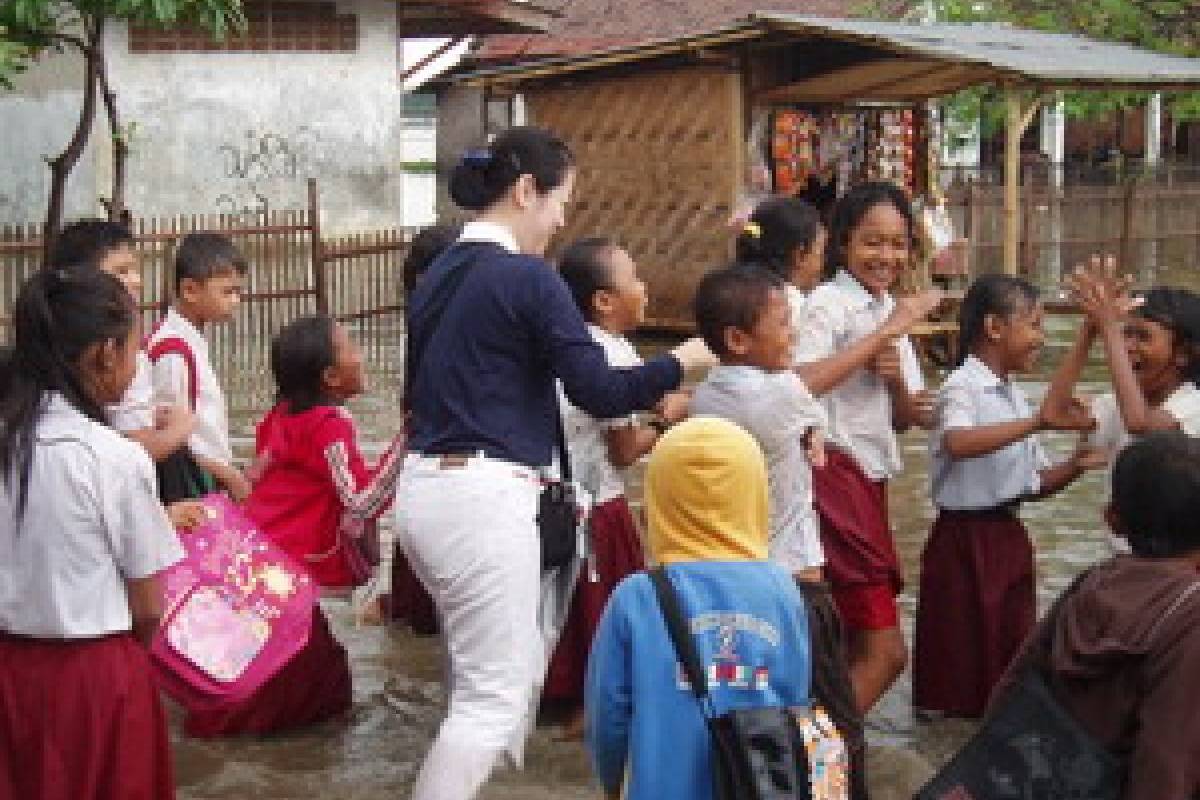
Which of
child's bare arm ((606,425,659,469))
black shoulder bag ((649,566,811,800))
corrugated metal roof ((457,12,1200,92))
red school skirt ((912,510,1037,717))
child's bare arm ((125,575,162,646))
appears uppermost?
corrugated metal roof ((457,12,1200,92))

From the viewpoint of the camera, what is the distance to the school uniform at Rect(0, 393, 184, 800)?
3.92m

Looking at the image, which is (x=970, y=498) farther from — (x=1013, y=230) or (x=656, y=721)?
(x=1013, y=230)

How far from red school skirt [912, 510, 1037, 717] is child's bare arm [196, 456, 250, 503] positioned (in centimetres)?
213

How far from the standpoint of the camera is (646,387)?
4539mm

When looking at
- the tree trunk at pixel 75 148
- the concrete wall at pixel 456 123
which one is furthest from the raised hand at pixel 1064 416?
the concrete wall at pixel 456 123

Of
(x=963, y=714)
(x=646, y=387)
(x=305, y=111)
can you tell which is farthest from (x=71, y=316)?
(x=305, y=111)

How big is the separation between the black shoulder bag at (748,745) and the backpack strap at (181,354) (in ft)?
8.68

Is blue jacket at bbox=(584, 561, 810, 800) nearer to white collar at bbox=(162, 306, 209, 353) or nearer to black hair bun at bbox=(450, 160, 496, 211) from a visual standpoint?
black hair bun at bbox=(450, 160, 496, 211)

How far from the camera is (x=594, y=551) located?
614 cm

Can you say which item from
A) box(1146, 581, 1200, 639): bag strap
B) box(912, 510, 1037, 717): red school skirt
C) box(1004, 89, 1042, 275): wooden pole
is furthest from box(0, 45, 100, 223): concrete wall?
box(1146, 581, 1200, 639): bag strap

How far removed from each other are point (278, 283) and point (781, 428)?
10270 millimetres

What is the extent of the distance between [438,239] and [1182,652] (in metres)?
3.81

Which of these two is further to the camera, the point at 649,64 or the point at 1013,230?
the point at 649,64

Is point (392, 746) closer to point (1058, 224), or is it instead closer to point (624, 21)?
point (1058, 224)
